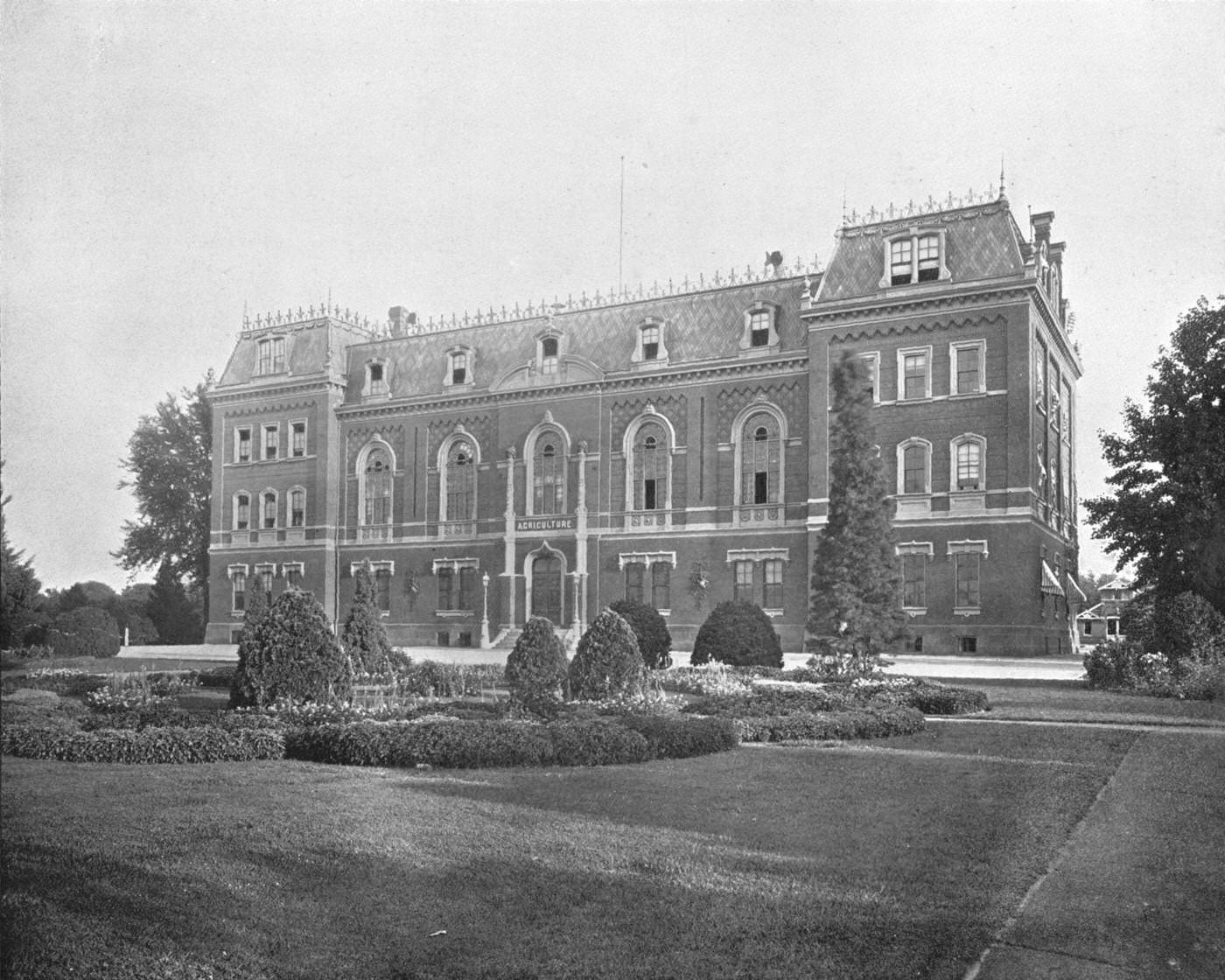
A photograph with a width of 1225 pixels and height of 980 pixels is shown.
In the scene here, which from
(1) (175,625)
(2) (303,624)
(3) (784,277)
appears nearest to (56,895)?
(2) (303,624)

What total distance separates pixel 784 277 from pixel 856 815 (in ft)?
111

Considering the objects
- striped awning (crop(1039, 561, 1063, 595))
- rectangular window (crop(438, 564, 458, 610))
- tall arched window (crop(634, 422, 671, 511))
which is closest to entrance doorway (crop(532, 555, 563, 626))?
rectangular window (crop(438, 564, 458, 610))

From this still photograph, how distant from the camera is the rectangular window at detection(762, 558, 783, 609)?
130 ft

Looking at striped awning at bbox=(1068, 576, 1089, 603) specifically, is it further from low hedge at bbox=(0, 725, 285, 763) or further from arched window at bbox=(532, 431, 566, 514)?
low hedge at bbox=(0, 725, 285, 763)

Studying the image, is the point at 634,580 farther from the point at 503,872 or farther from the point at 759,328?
the point at 503,872

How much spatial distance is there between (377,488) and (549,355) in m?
8.82

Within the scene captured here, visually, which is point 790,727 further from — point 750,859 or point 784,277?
point 784,277

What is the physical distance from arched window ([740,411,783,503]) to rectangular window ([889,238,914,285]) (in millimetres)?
6577

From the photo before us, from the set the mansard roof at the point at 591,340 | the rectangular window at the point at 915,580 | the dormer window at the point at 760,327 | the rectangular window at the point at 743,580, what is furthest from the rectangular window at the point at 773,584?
the dormer window at the point at 760,327

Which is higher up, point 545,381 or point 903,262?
point 903,262

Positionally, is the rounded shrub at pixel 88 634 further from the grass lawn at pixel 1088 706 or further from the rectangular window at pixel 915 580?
the rectangular window at pixel 915 580

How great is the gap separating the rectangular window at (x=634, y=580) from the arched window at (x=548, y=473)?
12.0ft

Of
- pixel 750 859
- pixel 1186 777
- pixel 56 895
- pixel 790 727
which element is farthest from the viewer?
pixel 790 727

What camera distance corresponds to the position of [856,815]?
10180 millimetres
